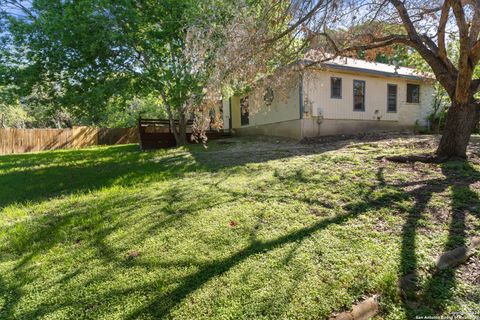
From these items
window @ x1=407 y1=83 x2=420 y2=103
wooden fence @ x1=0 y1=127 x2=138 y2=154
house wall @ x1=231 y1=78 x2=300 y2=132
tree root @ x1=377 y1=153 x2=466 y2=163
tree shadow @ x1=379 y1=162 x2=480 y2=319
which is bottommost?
tree shadow @ x1=379 y1=162 x2=480 y2=319

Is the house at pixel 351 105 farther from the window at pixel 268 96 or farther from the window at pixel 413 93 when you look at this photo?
the window at pixel 268 96

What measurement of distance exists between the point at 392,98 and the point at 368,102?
165 cm

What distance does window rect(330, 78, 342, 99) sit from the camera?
11.8 meters

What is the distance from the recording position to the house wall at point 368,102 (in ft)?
37.8

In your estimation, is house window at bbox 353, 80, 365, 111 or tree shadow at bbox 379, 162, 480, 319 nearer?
tree shadow at bbox 379, 162, 480, 319

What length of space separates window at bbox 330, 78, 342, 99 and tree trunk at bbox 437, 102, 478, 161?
6.14 meters

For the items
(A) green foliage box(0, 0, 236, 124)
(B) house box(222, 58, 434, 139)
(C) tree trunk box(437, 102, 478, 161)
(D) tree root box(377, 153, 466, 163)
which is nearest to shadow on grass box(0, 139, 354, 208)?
(A) green foliage box(0, 0, 236, 124)

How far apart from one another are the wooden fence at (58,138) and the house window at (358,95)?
1569 cm

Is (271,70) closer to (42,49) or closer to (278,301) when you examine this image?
(278,301)

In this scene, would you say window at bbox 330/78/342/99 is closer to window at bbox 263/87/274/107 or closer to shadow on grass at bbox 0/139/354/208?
shadow on grass at bbox 0/139/354/208

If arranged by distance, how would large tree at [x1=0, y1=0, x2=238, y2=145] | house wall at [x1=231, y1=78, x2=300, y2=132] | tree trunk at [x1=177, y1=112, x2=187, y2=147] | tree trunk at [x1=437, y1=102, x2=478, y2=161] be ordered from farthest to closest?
tree trunk at [x1=177, y1=112, x2=187, y2=147], house wall at [x1=231, y1=78, x2=300, y2=132], large tree at [x1=0, y1=0, x2=238, y2=145], tree trunk at [x1=437, y1=102, x2=478, y2=161]

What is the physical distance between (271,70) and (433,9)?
3386 millimetres

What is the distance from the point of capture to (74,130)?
19422 millimetres

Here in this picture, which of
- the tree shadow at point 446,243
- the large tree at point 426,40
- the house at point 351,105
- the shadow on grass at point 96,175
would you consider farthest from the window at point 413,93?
the tree shadow at point 446,243
